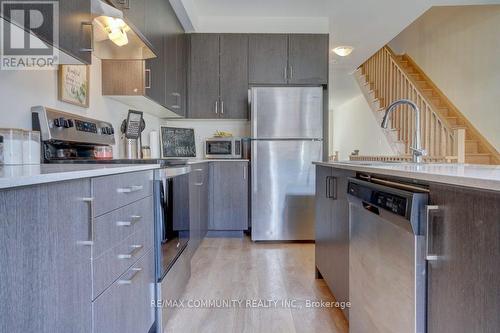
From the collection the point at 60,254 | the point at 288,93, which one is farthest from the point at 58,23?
the point at 288,93

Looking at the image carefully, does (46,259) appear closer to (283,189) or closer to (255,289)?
(255,289)

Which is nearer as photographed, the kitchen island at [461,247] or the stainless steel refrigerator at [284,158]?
the kitchen island at [461,247]

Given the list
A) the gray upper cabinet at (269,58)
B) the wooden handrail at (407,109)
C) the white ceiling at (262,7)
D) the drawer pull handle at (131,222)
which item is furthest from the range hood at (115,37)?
the wooden handrail at (407,109)

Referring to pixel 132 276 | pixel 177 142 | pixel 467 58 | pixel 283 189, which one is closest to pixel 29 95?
pixel 132 276

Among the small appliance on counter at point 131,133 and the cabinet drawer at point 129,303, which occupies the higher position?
the small appliance on counter at point 131,133

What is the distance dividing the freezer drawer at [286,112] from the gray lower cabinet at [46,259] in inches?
100

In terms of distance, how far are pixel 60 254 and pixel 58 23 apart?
92 cm

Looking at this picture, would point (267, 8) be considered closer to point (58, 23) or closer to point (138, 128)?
point (138, 128)

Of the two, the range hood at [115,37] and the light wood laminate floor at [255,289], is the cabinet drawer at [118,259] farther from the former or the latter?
the range hood at [115,37]

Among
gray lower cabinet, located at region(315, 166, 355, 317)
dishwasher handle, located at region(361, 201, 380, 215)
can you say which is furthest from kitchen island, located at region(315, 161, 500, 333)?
gray lower cabinet, located at region(315, 166, 355, 317)

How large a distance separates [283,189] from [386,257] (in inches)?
90.9

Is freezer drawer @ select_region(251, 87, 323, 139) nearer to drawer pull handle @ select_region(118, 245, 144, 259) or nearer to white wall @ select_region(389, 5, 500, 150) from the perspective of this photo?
drawer pull handle @ select_region(118, 245, 144, 259)

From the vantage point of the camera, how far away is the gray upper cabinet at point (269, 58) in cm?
364

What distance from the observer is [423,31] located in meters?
5.54
